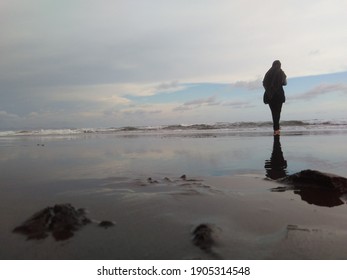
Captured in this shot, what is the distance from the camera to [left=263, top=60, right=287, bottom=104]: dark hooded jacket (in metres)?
12.1

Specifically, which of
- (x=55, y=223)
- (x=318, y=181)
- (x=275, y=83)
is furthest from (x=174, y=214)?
(x=275, y=83)

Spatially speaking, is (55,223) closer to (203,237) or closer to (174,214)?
(174,214)

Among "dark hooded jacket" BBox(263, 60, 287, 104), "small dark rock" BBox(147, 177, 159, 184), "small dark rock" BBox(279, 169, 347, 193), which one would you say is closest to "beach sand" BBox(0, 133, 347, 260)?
"small dark rock" BBox(147, 177, 159, 184)

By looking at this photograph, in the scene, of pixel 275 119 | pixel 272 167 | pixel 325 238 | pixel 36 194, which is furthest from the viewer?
pixel 275 119

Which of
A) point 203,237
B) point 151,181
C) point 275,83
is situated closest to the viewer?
point 203,237

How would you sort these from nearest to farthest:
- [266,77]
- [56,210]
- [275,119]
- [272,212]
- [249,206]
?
[56,210]
[272,212]
[249,206]
[266,77]
[275,119]

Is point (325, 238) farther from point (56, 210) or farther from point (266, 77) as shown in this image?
point (266, 77)

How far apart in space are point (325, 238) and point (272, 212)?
0.67 m

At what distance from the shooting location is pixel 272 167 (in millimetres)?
5562

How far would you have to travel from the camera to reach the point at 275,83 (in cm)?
1238

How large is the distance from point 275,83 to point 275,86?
A: 0.38ft

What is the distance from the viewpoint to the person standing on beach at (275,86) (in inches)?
479

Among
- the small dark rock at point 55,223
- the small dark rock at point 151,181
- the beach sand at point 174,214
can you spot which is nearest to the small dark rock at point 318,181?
the beach sand at point 174,214
